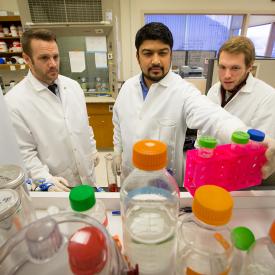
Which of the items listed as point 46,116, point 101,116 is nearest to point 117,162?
point 46,116

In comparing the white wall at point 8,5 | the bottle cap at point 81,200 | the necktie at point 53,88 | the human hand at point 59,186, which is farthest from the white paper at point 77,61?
the bottle cap at point 81,200

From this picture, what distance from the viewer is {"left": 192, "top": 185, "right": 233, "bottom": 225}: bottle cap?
0.31 metres

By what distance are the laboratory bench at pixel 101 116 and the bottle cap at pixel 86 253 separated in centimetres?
299

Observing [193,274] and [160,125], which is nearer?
[193,274]

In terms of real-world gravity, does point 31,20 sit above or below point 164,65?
A: above

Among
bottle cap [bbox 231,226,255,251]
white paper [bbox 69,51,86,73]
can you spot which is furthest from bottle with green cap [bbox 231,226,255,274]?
white paper [bbox 69,51,86,73]

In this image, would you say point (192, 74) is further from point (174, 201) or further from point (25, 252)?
point (25, 252)

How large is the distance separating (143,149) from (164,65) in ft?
3.16

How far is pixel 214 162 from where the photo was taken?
1.83ft

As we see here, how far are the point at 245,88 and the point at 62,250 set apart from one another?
5.02 ft

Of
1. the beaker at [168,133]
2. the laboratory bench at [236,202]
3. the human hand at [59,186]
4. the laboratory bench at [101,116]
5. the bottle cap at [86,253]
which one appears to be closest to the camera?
the bottle cap at [86,253]

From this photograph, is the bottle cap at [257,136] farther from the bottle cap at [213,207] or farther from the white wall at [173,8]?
the white wall at [173,8]

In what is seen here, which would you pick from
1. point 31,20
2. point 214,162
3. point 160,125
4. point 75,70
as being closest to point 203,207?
point 214,162

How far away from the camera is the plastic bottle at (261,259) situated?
384 mm
